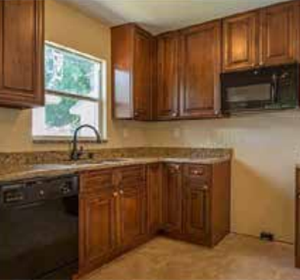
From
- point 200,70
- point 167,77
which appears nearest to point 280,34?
point 200,70

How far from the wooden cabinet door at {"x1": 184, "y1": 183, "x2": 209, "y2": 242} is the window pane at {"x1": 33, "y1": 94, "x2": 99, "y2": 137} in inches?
51.4

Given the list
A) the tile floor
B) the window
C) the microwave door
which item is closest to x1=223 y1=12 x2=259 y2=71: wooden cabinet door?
the microwave door

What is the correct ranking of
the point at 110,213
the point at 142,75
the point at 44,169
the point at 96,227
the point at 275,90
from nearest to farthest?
the point at 44,169
the point at 96,227
the point at 110,213
the point at 275,90
the point at 142,75

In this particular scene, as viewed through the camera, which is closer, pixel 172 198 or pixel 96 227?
pixel 96 227

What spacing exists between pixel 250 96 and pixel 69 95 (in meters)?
1.91

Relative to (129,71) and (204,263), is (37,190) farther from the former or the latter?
(129,71)

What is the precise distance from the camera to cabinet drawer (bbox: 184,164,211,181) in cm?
310

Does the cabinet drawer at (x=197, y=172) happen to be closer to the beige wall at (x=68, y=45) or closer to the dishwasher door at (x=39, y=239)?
the beige wall at (x=68, y=45)

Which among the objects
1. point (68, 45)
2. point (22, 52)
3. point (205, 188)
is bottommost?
point (205, 188)

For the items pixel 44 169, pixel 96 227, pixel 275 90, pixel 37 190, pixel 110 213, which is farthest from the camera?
pixel 275 90

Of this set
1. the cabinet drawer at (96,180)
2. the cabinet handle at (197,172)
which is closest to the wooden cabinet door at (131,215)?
the cabinet drawer at (96,180)

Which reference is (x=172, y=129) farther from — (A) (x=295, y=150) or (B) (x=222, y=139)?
(A) (x=295, y=150)

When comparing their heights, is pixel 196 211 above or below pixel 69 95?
below

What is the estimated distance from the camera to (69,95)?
3.21 metres
